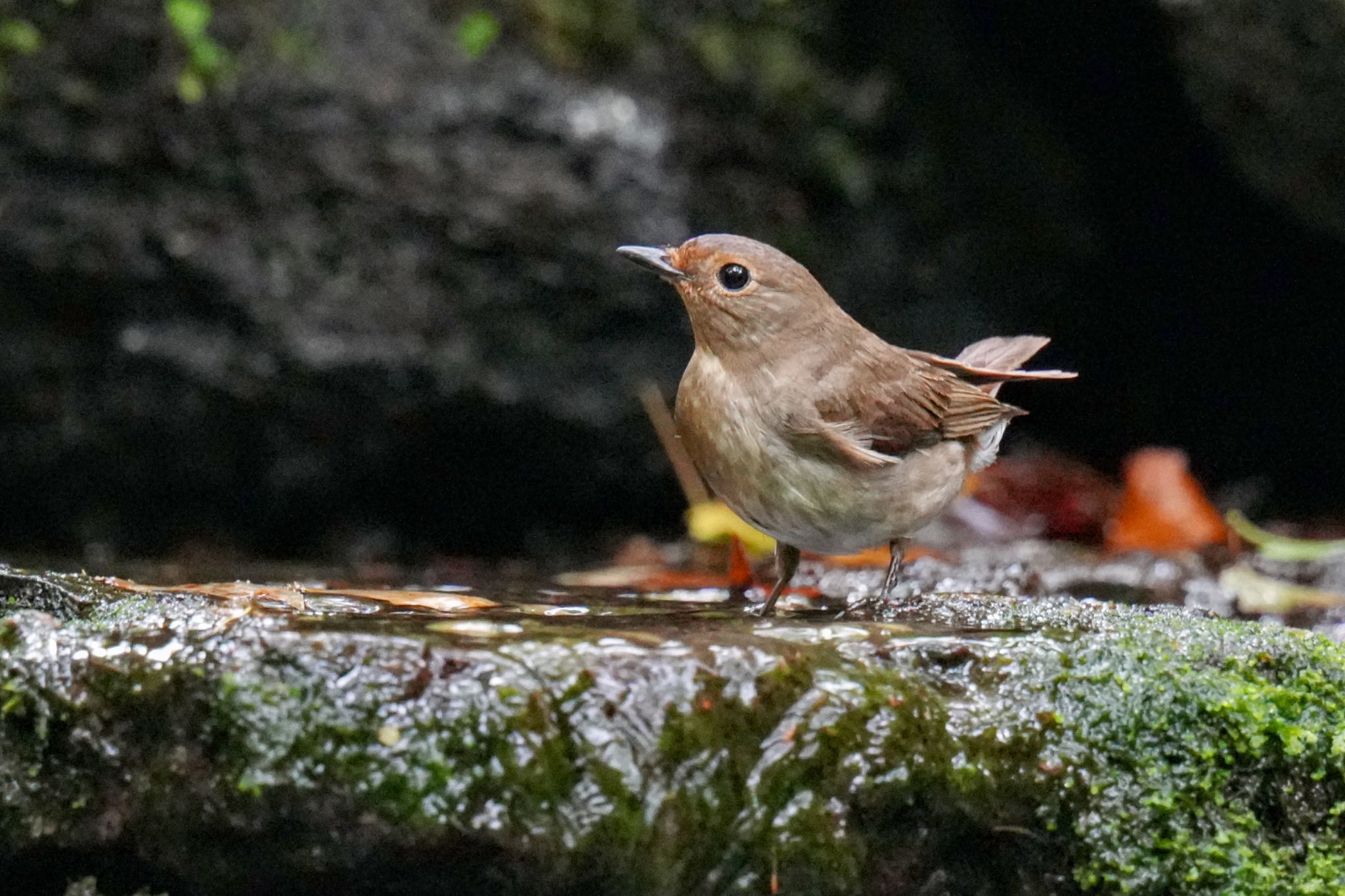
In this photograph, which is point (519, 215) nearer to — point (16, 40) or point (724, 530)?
point (724, 530)

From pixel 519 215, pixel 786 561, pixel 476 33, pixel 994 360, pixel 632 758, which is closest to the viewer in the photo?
pixel 632 758

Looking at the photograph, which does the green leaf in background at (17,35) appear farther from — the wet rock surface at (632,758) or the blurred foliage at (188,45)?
the wet rock surface at (632,758)

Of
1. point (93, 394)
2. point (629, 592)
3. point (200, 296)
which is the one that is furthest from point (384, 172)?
point (629, 592)

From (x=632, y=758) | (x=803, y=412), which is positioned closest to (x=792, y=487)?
(x=803, y=412)

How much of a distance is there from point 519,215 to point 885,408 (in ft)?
9.54

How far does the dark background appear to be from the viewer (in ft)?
20.2

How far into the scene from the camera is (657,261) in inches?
164

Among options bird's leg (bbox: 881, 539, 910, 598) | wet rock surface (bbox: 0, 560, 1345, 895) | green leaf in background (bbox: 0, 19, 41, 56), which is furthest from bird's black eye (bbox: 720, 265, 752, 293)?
green leaf in background (bbox: 0, 19, 41, 56)

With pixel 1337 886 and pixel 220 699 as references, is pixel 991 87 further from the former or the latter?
pixel 220 699

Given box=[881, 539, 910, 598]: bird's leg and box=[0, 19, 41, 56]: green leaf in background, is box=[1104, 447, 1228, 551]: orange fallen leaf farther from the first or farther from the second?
box=[0, 19, 41, 56]: green leaf in background

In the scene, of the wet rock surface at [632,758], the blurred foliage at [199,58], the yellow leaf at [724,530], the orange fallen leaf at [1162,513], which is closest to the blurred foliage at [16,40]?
the blurred foliage at [199,58]

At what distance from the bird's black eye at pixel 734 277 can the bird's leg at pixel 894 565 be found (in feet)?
3.03

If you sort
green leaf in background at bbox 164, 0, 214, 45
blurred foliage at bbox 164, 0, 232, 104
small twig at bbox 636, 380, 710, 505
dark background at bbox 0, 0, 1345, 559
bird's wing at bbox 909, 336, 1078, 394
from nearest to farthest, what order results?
bird's wing at bbox 909, 336, 1078, 394
green leaf in background at bbox 164, 0, 214, 45
blurred foliage at bbox 164, 0, 232, 104
dark background at bbox 0, 0, 1345, 559
small twig at bbox 636, 380, 710, 505

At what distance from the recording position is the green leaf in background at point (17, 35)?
5.89m
